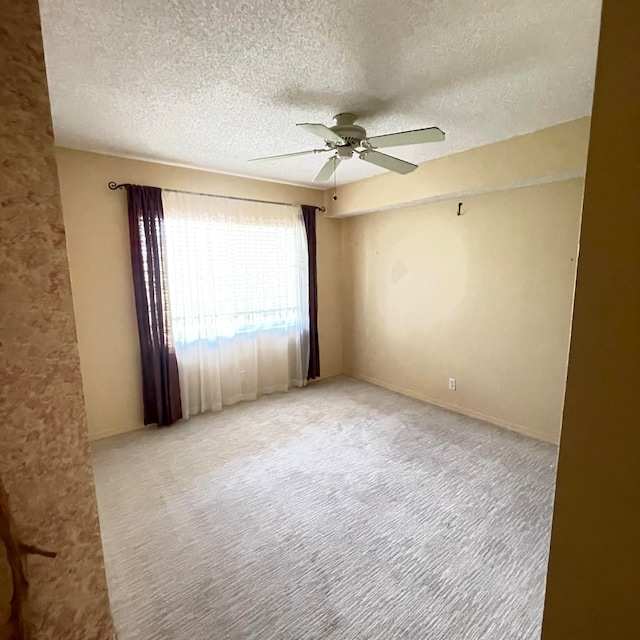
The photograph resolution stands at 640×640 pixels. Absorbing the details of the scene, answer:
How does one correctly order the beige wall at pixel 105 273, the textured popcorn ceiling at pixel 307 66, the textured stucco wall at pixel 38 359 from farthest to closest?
the beige wall at pixel 105 273, the textured popcorn ceiling at pixel 307 66, the textured stucco wall at pixel 38 359

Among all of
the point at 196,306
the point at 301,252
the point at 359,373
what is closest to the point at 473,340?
the point at 359,373

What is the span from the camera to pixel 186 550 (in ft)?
6.17

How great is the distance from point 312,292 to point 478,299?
1.97 m

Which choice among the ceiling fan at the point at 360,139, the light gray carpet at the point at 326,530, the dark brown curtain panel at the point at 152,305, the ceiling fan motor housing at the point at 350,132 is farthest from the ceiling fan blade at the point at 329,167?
the light gray carpet at the point at 326,530

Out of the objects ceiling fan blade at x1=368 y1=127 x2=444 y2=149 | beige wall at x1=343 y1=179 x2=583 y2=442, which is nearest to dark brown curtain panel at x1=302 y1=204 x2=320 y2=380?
beige wall at x1=343 y1=179 x2=583 y2=442

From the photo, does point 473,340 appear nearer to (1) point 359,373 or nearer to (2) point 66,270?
(1) point 359,373

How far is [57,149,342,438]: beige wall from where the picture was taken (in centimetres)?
293

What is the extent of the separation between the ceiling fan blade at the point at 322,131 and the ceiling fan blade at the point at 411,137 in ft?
0.67

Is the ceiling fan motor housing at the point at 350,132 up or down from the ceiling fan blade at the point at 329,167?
up

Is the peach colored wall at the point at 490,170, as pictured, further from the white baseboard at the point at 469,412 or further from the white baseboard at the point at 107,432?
the white baseboard at the point at 107,432

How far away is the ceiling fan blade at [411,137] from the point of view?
1.88m

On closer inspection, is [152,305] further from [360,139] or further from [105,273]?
[360,139]

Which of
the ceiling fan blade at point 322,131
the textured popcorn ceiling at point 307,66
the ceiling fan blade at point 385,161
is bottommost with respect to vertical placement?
the ceiling fan blade at point 385,161

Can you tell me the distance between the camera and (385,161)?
234 centimetres
